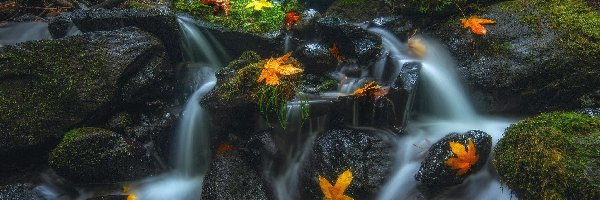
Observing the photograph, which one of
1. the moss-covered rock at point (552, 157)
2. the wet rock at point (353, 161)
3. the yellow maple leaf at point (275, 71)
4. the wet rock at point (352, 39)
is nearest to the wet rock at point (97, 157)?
the yellow maple leaf at point (275, 71)

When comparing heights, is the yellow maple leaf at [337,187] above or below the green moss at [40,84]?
below

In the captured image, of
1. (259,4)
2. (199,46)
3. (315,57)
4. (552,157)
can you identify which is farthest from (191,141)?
(552,157)

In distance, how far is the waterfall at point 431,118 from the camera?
3863 millimetres

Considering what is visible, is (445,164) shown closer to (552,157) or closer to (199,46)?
(552,157)

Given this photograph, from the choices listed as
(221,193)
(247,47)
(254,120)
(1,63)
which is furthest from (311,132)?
(1,63)

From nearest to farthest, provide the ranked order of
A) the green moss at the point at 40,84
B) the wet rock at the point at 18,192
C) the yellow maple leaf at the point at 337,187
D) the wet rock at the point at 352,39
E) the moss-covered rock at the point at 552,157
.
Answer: the moss-covered rock at the point at 552,157, the yellow maple leaf at the point at 337,187, the wet rock at the point at 18,192, the green moss at the point at 40,84, the wet rock at the point at 352,39

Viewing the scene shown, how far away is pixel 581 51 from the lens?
4.03 meters

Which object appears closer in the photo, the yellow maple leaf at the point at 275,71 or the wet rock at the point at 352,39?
the yellow maple leaf at the point at 275,71

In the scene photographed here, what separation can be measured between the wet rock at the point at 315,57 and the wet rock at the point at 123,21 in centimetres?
188

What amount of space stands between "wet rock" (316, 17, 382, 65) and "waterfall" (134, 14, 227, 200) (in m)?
1.62

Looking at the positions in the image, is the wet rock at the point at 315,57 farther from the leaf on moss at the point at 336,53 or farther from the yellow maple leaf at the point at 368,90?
the yellow maple leaf at the point at 368,90

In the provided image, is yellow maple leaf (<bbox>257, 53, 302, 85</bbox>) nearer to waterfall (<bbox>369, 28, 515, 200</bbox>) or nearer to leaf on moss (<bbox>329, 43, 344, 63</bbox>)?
leaf on moss (<bbox>329, 43, 344, 63</bbox>)

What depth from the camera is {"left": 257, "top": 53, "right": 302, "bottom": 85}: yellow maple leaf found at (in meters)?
4.00

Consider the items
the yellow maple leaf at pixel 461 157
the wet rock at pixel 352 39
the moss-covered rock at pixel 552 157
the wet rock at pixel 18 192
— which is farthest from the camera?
the wet rock at pixel 352 39
